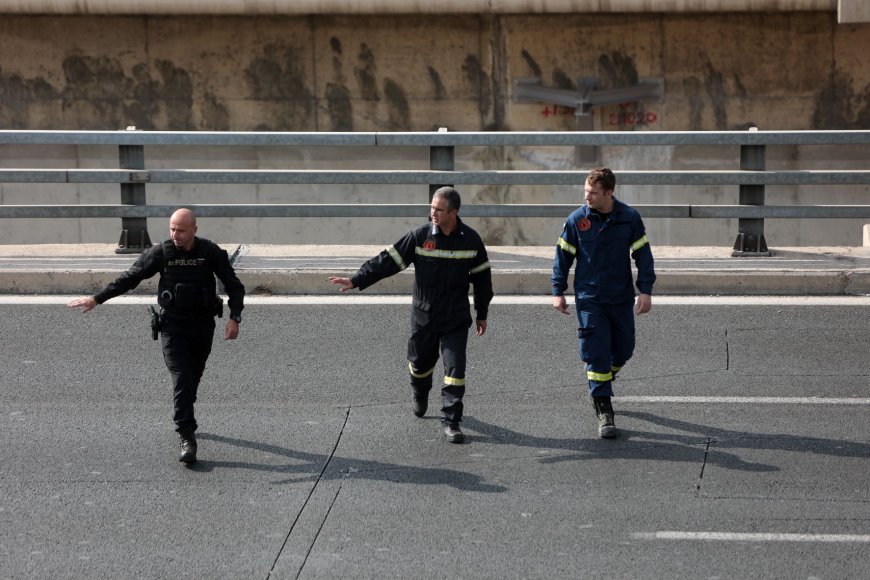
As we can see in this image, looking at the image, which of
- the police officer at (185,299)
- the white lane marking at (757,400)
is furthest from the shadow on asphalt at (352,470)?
the white lane marking at (757,400)

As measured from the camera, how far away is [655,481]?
22.9 feet

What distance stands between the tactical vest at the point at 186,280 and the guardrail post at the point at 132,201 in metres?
4.58

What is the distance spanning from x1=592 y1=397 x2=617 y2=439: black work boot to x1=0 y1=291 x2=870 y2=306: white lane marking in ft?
10.1

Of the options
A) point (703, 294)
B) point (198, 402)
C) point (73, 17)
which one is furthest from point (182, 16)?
point (198, 402)

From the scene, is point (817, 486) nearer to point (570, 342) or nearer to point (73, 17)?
point (570, 342)

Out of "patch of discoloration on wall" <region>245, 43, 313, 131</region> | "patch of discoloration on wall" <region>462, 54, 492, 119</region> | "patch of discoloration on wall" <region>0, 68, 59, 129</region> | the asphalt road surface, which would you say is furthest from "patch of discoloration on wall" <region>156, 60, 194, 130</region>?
the asphalt road surface

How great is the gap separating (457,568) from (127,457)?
2.43 metres

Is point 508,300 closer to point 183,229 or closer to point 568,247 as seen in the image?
point 568,247

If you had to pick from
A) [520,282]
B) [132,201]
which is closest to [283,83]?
[132,201]

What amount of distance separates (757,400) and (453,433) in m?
2.07

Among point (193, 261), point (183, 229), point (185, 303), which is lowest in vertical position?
point (185, 303)

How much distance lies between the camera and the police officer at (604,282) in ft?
25.7

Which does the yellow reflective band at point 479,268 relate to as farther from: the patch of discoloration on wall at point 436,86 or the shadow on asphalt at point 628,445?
the patch of discoloration on wall at point 436,86

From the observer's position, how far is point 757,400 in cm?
841
